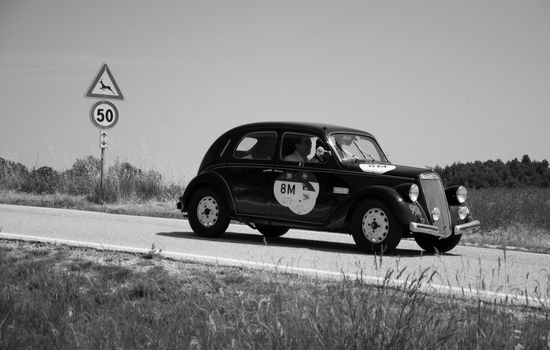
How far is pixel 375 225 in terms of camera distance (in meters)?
10.6

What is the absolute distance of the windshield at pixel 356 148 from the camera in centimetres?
1147

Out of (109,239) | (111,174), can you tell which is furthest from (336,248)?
(111,174)

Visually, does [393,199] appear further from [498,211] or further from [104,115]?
[104,115]

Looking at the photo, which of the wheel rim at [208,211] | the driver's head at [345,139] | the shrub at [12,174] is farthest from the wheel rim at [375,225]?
the shrub at [12,174]

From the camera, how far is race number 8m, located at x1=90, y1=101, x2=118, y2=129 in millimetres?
19562

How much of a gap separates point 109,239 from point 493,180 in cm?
2355

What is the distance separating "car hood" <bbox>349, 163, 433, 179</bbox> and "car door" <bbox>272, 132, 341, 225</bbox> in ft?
1.37

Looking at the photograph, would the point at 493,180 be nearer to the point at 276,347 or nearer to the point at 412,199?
the point at 412,199

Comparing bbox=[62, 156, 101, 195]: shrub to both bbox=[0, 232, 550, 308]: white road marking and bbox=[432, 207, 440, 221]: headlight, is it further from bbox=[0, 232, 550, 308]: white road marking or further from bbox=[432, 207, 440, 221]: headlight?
bbox=[432, 207, 440, 221]: headlight

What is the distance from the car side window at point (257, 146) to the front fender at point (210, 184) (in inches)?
17.7

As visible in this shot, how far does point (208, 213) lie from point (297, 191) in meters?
1.61

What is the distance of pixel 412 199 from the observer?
34.7ft

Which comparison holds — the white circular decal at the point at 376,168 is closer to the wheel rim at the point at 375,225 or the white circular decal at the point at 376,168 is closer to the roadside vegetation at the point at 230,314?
the wheel rim at the point at 375,225

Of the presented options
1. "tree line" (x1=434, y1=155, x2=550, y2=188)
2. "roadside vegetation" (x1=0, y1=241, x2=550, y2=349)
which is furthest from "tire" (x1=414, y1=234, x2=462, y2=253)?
"tree line" (x1=434, y1=155, x2=550, y2=188)
